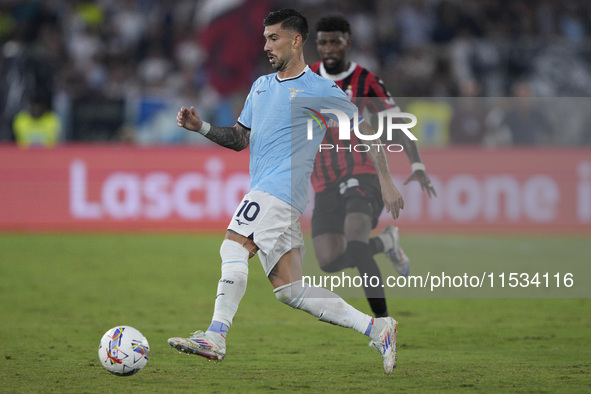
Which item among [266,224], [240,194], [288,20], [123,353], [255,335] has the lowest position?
[255,335]

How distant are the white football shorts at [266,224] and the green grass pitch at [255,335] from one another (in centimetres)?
82

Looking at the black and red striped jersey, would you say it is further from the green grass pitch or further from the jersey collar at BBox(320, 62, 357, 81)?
the green grass pitch

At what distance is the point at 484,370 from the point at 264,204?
6.16 feet

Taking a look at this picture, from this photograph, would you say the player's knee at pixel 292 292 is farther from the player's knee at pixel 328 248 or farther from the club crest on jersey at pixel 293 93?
the player's knee at pixel 328 248

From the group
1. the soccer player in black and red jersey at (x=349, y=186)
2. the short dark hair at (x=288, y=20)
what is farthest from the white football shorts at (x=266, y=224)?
the soccer player in black and red jersey at (x=349, y=186)

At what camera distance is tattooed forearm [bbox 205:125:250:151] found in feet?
19.3

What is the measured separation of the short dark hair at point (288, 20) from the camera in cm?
591

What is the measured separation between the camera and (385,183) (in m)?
6.27

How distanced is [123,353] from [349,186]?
2.65m

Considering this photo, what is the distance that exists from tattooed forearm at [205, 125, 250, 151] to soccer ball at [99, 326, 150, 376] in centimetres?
138

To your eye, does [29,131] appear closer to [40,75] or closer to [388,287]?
[40,75]

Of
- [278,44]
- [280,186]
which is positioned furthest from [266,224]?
[278,44]

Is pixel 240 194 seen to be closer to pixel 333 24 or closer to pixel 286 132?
pixel 333 24

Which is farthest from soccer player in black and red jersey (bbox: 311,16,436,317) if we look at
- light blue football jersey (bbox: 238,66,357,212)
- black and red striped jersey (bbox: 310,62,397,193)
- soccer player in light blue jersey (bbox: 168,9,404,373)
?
light blue football jersey (bbox: 238,66,357,212)
